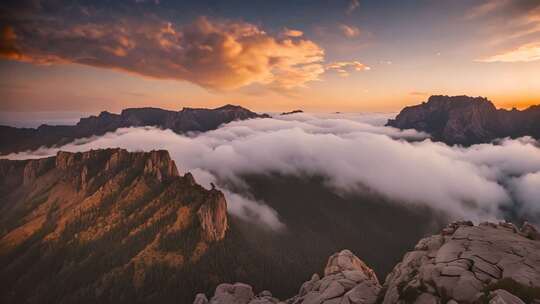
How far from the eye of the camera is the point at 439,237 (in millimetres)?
40531

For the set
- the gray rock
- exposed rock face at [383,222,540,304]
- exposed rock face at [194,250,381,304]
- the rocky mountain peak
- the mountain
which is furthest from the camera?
the rocky mountain peak

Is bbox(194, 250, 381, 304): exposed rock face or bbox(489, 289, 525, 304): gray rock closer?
bbox(489, 289, 525, 304): gray rock

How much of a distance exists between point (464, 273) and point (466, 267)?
1.60 m

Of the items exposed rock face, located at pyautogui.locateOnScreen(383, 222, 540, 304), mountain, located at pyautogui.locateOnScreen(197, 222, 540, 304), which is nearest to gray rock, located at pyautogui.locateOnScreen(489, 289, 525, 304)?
mountain, located at pyautogui.locateOnScreen(197, 222, 540, 304)

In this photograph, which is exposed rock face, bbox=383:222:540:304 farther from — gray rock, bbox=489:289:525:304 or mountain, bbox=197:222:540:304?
gray rock, bbox=489:289:525:304

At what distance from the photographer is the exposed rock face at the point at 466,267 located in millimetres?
26078

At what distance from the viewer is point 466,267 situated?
29.0 m

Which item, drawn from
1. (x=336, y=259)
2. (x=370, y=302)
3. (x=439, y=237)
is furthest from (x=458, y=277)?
(x=336, y=259)

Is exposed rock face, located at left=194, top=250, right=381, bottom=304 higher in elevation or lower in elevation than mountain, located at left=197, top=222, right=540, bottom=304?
A: lower

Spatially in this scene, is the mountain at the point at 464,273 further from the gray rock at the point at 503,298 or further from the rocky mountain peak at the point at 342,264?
the rocky mountain peak at the point at 342,264

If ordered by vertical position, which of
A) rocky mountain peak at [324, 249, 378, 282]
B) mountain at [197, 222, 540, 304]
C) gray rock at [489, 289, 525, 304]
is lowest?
rocky mountain peak at [324, 249, 378, 282]

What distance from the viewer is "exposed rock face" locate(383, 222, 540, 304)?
2608 cm

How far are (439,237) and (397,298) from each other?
15.3 meters

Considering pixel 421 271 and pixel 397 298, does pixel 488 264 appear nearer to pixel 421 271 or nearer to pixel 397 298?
pixel 421 271
